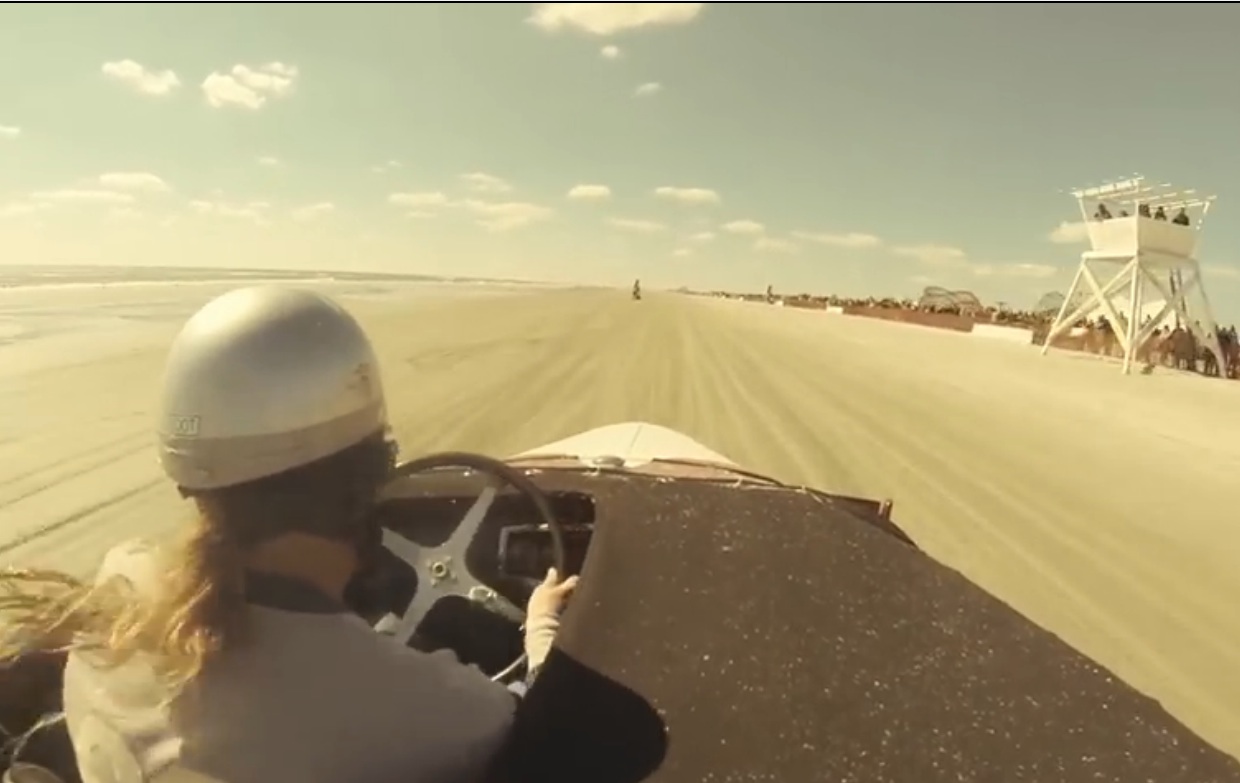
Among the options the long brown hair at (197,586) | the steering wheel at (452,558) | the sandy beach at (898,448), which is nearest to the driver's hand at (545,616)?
the steering wheel at (452,558)

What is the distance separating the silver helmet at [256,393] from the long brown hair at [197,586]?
4 centimetres

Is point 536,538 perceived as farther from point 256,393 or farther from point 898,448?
point 898,448

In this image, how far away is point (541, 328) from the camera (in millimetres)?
33188

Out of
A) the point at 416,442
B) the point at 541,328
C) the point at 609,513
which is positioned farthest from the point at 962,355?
the point at 609,513

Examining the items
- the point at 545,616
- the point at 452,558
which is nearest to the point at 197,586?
the point at 545,616

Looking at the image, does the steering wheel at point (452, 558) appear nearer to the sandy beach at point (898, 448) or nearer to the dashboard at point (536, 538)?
the dashboard at point (536, 538)

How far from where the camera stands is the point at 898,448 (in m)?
12.5

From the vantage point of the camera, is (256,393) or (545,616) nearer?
(256,393)

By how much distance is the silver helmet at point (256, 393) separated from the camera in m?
1.78

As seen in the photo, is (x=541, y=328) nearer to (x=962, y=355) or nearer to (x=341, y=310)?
(x=962, y=355)

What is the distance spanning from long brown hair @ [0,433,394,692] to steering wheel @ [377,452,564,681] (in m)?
1.31

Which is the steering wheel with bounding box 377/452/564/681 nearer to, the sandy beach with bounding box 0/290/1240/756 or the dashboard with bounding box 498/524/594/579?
the dashboard with bounding box 498/524/594/579

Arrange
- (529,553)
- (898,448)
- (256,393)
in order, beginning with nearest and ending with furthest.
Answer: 1. (256,393)
2. (529,553)
3. (898,448)

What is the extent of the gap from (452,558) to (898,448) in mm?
9948
